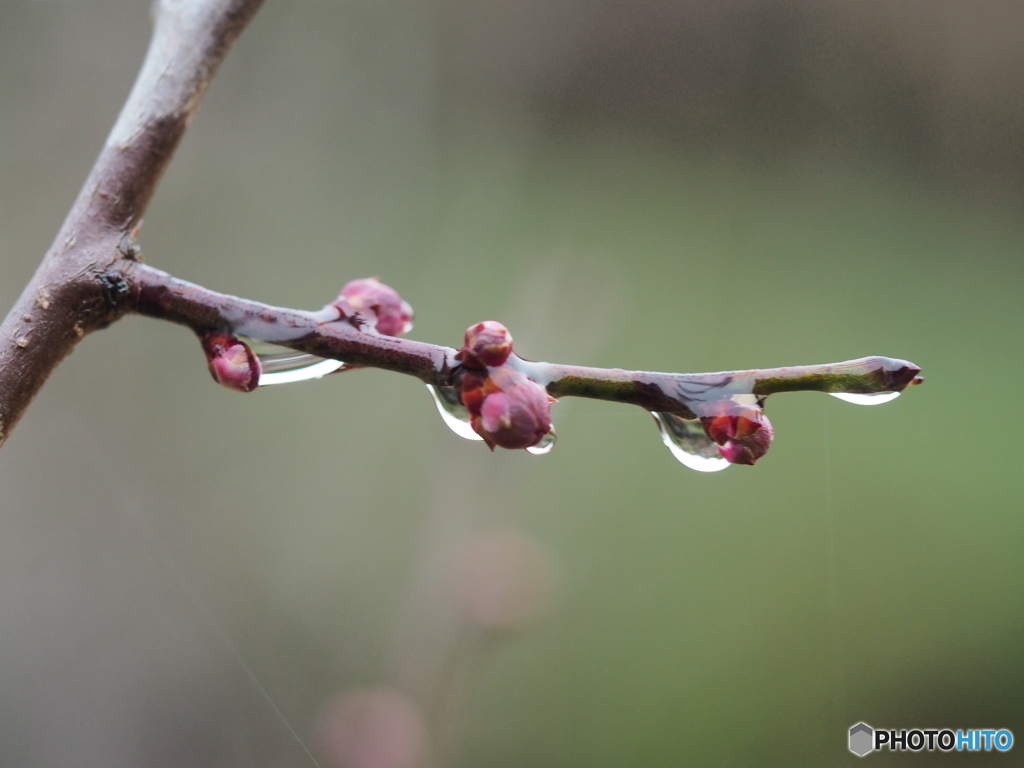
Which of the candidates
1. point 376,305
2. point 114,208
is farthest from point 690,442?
point 114,208

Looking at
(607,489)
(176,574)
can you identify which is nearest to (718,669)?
(607,489)

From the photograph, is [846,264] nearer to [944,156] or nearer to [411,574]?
[944,156]

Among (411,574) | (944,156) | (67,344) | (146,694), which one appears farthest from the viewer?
(944,156)

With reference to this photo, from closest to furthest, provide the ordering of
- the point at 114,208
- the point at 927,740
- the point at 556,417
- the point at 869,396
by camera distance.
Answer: the point at 869,396, the point at 114,208, the point at 927,740, the point at 556,417

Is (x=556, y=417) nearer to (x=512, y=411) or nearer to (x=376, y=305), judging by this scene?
(x=376, y=305)

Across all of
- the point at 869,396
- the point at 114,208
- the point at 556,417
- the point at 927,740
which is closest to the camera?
the point at 869,396

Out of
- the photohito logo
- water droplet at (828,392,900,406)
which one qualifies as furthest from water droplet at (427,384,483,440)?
the photohito logo
